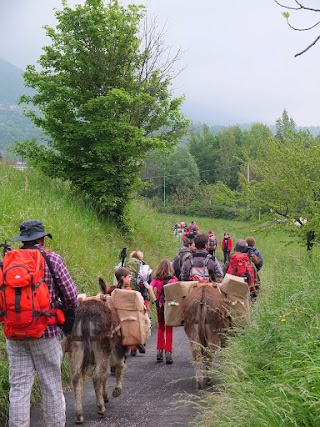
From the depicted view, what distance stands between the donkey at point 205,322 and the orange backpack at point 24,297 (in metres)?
3.25

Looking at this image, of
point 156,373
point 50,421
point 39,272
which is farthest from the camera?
point 156,373

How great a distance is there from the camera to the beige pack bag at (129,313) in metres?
8.07

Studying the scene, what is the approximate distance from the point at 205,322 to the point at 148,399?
4.20ft

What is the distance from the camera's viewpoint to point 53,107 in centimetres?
1859

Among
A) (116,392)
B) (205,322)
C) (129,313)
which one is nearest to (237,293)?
(205,322)

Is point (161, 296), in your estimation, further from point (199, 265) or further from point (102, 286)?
point (102, 286)

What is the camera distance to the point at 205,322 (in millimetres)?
8508

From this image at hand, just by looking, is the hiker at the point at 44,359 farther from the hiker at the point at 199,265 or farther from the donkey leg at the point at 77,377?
the hiker at the point at 199,265

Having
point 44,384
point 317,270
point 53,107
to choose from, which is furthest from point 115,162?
point 44,384

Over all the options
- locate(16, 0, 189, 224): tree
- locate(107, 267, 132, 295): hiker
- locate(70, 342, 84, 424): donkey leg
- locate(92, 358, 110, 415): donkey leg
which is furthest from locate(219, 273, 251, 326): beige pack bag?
locate(16, 0, 189, 224): tree

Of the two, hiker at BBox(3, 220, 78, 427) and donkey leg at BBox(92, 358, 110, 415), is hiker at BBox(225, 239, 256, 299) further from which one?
hiker at BBox(3, 220, 78, 427)

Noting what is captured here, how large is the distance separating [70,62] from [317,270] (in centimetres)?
1269

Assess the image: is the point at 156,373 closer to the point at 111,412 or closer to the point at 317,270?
the point at 111,412

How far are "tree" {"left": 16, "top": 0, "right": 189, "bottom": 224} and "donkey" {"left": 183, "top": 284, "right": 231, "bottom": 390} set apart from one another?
10045 millimetres
